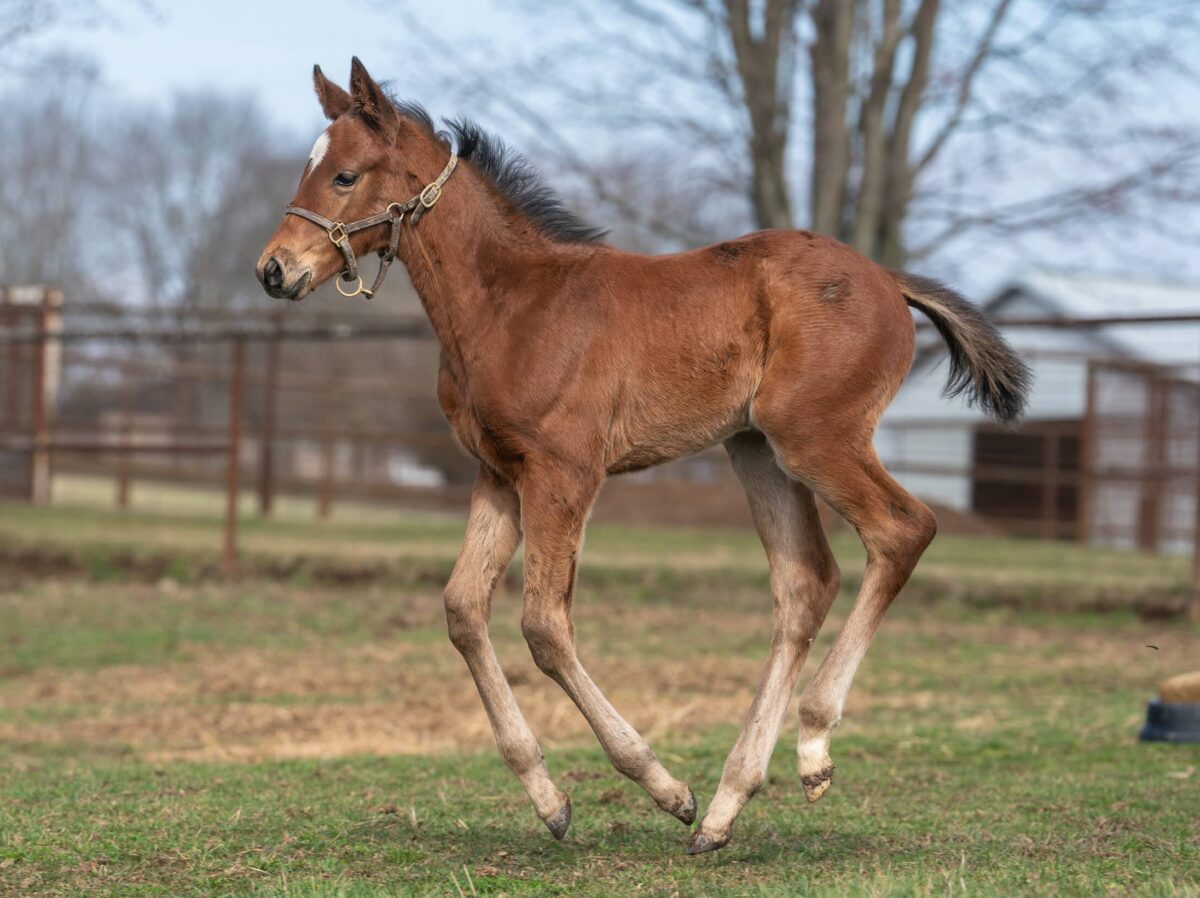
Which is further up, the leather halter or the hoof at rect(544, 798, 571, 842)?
the leather halter

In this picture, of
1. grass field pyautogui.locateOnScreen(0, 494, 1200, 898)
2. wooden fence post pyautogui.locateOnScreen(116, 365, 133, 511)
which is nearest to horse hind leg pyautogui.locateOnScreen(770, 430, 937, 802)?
grass field pyautogui.locateOnScreen(0, 494, 1200, 898)

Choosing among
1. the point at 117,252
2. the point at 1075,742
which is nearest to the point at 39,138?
the point at 117,252

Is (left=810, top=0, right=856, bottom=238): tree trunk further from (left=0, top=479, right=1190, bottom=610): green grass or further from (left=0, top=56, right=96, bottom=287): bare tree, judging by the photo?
(left=0, top=56, right=96, bottom=287): bare tree

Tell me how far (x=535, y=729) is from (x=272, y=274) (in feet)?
12.9

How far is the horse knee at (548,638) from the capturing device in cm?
421

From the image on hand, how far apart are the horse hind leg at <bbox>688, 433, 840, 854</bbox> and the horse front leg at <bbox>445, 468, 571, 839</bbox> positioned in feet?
2.12

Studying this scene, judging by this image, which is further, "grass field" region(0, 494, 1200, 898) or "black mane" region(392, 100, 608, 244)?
"black mane" region(392, 100, 608, 244)

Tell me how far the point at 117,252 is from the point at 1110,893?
4730cm

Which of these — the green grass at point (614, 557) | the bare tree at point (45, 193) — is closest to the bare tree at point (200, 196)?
the bare tree at point (45, 193)

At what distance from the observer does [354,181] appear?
4.43m

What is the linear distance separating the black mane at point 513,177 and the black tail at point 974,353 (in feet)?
3.74

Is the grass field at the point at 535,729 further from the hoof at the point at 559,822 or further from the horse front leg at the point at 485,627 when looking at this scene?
the horse front leg at the point at 485,627

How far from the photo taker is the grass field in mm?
4086

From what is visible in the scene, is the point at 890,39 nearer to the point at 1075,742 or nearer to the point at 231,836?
the point at 1075,742
